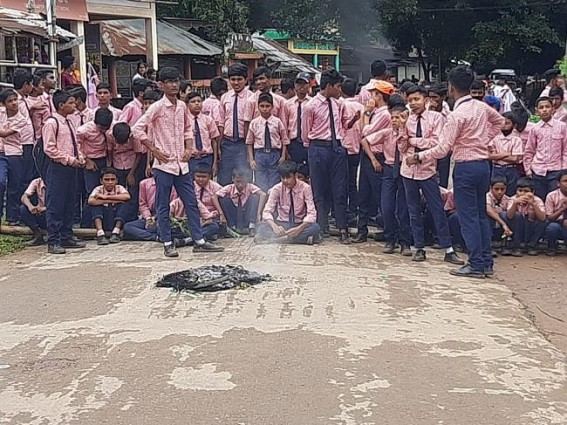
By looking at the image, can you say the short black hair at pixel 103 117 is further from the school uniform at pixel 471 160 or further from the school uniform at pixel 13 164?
the school uniform at pixel 471 160

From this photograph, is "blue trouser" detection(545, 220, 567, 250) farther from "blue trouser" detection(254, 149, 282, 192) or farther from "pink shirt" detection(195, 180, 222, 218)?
"pink shirt" detection(195, 180, 222, 218)

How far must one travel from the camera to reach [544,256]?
827 centimetres

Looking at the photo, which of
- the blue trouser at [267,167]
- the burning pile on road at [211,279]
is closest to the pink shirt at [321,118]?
the blue trouser at [267,167]

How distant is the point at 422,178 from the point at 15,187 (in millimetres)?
4634

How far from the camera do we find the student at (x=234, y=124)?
928cm

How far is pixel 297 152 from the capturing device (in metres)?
9.45

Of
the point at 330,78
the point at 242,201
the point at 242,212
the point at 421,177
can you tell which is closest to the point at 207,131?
the point at 242,201

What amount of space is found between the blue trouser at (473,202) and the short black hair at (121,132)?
3.60 metres

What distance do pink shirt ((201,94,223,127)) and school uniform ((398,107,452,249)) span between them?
2.55 m

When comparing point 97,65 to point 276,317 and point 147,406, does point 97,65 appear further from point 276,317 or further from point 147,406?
point 147,406

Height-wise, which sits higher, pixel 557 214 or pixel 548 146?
pixel 548 146

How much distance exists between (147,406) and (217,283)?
239cm

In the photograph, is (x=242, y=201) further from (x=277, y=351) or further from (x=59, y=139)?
(x=277, y=351)

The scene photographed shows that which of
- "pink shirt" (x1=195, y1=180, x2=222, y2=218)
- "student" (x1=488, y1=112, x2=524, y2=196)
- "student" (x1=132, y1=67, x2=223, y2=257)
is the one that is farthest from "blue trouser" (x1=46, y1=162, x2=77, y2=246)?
"student" (x1=488, y1=112, x2=524, y2=196)
